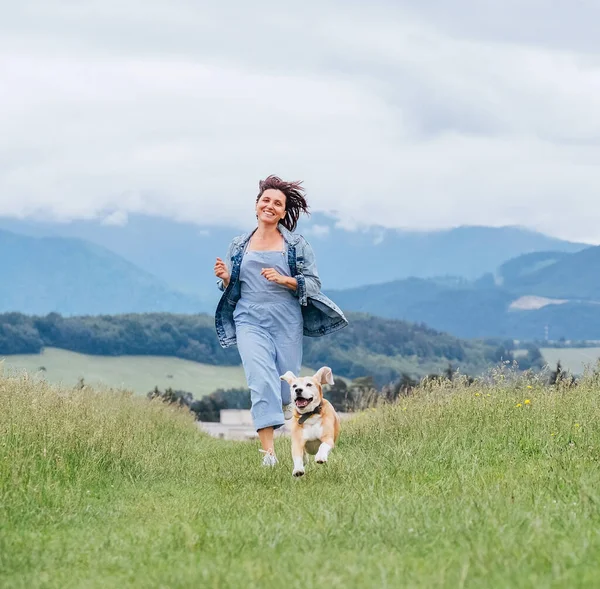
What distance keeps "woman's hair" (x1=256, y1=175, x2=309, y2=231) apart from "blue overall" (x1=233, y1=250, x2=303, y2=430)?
728 mm

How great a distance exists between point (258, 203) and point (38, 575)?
5.64 metres

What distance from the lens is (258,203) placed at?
10125 millimetres

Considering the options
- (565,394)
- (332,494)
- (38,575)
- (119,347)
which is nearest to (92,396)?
(565,394)

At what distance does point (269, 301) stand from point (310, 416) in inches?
68.5

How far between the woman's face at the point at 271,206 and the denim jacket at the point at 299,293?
195 millimetres

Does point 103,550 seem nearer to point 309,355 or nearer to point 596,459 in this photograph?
point 596,459

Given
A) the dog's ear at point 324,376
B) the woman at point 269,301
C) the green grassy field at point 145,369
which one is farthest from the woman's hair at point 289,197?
the green grassy field at point 145,369

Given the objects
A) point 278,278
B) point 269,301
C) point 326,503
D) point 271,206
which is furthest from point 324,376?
point 326,503

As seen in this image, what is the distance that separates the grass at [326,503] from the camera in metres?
4.61

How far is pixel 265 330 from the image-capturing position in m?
10.0

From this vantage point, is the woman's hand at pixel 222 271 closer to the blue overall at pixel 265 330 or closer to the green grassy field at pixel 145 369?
the blue overall at pixel 265 330

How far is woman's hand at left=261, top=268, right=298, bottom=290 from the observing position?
947cm

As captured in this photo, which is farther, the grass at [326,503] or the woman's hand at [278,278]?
the woman's hand at [278,278]

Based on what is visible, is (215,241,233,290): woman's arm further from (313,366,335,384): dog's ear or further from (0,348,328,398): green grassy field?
(0,348,328,398): green grassy field
